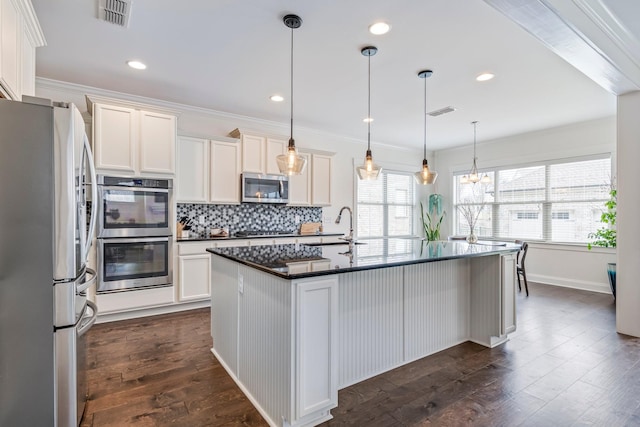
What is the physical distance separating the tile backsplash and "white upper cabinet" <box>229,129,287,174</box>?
2.09 ft

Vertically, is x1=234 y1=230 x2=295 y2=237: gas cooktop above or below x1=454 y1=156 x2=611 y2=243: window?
below

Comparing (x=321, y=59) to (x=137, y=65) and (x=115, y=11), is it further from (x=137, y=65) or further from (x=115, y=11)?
(x=137, y=65)

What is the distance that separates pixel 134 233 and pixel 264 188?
1820 millimetres

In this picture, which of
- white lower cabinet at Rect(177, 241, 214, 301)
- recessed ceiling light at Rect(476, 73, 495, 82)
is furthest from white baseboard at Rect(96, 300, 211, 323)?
recessed ceiling light at Rect(476, 73, 495, 82)

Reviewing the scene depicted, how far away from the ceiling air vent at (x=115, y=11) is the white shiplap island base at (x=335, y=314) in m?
1.90

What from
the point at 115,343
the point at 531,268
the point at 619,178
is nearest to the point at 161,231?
the point at 115,343

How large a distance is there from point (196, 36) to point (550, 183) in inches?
234

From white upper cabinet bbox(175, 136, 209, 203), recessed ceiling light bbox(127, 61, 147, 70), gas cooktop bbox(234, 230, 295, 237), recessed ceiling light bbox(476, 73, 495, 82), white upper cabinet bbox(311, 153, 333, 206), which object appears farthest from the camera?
white upper cabinet bbox(311, 153, 333, 206)

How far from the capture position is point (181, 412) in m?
1.97

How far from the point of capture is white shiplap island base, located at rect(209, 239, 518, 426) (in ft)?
5.83

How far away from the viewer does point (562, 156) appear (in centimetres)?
540

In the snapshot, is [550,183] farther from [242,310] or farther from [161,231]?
[161,231]

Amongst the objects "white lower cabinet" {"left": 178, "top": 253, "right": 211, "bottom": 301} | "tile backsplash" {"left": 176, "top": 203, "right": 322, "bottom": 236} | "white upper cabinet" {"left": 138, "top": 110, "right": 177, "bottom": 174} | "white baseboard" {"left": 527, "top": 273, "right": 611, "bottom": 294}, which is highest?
"white upper cabinet" {"left": 138, "top": 110, "right": 177, "bottom": 174}

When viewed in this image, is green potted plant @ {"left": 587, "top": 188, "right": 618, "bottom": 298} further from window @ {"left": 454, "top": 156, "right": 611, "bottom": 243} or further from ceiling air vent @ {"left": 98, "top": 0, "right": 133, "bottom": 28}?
ceiling air vent @ {"left": 98, "top": 0, "right": 133, "bottom": 28}
